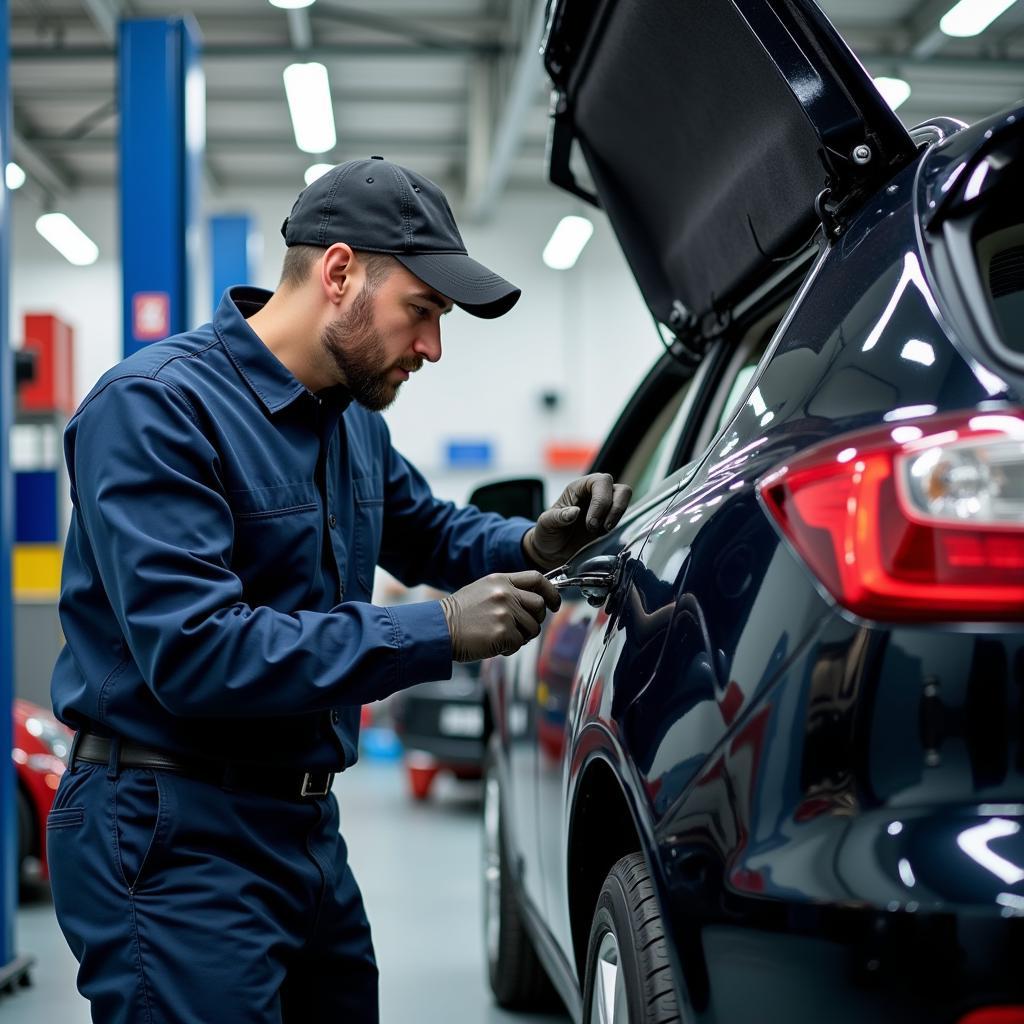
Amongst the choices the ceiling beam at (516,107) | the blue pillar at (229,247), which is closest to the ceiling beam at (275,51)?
the ceiling beam at (516,107)

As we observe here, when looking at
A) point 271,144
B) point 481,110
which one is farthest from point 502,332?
point 271,144

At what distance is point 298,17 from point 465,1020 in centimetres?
843

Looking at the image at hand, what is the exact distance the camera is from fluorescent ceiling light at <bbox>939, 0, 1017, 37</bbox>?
6.94 metres

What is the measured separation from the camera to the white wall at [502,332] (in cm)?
1355

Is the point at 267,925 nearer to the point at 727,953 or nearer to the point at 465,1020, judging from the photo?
the point at 727,953

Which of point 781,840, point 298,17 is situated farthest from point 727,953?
point 298,17

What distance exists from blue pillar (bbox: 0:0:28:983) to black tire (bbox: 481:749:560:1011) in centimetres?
134

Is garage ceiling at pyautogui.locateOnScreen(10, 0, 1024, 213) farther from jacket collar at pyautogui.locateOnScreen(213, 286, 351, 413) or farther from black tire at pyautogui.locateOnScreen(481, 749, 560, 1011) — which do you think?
jacket collar at pyautogui.locateOnScreen(213, 286, 351, 413)

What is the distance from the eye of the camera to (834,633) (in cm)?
103

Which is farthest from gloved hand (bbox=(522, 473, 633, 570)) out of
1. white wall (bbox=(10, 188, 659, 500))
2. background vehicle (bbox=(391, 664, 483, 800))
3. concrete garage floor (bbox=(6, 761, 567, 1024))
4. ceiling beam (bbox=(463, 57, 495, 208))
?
white wall (bbox=(10, 188, 659, 500))

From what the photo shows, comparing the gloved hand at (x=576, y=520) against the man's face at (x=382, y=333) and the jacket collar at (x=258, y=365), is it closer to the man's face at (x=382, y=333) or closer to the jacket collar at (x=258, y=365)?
the man's face at (x=382, y=333)

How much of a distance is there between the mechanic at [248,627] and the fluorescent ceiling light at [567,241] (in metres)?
9.87

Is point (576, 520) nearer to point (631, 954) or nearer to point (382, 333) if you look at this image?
point (382, 333)

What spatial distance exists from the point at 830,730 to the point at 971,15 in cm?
714
